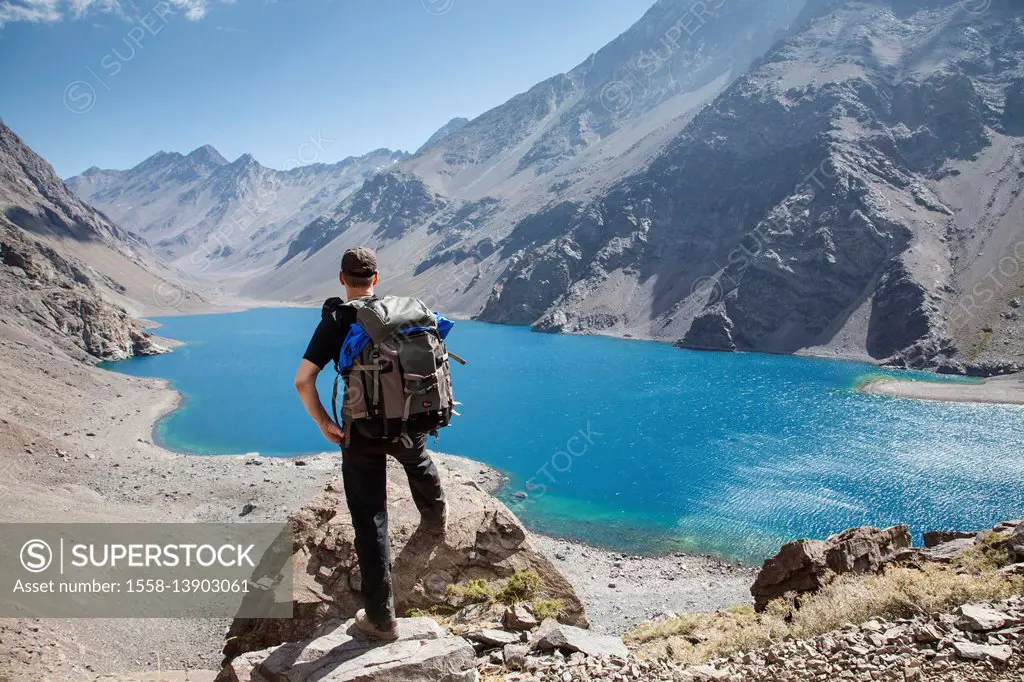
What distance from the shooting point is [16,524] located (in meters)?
21.4

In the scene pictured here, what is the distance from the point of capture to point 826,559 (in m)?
11.2

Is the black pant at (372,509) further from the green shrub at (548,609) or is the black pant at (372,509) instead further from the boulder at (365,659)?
the green shrub at (548,609)

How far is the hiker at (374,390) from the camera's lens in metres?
4.87

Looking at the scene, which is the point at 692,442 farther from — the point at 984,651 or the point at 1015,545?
the point at 984,651

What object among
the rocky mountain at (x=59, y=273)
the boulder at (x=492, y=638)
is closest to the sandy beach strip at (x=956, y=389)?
the boulder at (x=492, y=638)

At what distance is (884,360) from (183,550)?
8954cm

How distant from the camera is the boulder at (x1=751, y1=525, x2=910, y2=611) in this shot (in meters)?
11.0

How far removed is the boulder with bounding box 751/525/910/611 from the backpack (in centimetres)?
917

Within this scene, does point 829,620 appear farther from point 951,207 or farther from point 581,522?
point 951,207

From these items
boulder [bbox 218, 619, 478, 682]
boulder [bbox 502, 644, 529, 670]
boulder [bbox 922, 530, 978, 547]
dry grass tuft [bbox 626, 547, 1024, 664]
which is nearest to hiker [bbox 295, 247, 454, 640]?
boulder [bbox 218, 619, 478, 682]

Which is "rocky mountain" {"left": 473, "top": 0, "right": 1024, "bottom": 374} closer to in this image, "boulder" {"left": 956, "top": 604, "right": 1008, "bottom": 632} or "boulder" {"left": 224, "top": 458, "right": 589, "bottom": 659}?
"boulder" {"left": 956, "top": 604, "right": 1008, "bottom": 632}

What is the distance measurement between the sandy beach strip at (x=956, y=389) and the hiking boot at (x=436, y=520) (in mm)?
69294

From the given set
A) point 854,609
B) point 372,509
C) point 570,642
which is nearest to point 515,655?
point 570,642

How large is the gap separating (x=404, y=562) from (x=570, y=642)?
Result: 2513 mm
